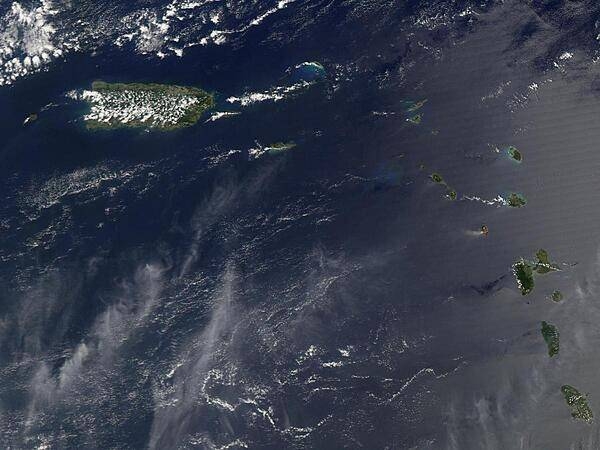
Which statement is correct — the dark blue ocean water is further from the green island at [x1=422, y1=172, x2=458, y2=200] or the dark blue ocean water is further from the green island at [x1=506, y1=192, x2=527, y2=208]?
the green island at [x1=506, y1=192, x2=527, y2=208]

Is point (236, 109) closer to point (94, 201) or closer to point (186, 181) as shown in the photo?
point (186, 181)

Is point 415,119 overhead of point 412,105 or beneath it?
beneath

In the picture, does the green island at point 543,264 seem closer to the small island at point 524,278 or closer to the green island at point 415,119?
the small island at point 524,278

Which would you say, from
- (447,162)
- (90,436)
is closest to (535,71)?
(447,162)

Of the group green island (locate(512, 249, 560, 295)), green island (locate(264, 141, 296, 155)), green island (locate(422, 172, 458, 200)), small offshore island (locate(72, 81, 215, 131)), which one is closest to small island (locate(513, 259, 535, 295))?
green island (locate(512, 249, 560, 295))

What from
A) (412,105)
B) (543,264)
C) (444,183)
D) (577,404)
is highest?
(412,105)

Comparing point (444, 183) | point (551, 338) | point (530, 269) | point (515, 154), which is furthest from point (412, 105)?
point (551, 338)

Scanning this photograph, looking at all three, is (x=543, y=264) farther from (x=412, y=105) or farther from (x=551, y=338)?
(x=412, y=105)
